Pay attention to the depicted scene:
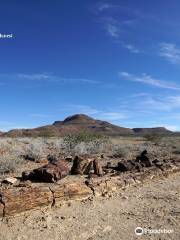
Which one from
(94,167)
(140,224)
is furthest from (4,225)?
(94,167)

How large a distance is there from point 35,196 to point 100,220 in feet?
5.79

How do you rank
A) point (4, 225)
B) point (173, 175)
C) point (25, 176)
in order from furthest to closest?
1. point (173, 175)
2. point (25, 176)
3. point (4, 225)

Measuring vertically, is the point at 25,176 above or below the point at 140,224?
above

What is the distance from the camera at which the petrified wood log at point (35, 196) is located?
8906 millimetres

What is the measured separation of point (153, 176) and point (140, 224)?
585cm

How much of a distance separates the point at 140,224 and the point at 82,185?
2607 mm

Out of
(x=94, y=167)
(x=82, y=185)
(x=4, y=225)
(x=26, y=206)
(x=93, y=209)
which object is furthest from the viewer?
(x=94, y=167)

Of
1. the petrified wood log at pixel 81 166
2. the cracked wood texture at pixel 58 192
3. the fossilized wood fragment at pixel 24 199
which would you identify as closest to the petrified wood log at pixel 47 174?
the petrified wood log at pixel 81 166

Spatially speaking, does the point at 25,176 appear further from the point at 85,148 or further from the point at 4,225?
the point at 85,148

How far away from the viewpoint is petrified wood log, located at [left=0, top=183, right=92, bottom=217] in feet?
29.2

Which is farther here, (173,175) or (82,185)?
(173,175)

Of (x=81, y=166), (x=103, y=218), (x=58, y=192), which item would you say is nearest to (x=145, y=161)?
(x=81, y=166)

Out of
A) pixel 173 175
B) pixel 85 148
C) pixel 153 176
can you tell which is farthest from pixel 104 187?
pixel 85 148

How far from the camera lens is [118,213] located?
9.70 m
